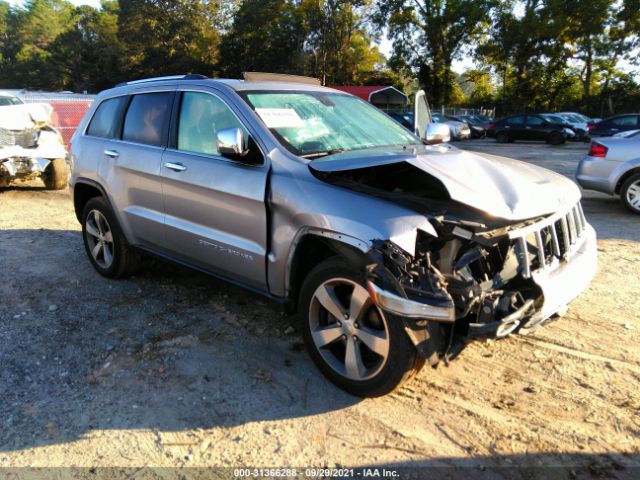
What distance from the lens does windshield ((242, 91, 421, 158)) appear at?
11.5 ft

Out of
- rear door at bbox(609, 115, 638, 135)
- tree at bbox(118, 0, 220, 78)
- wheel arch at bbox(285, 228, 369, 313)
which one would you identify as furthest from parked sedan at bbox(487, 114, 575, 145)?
tree at bbox(118, 0, 220, 78)

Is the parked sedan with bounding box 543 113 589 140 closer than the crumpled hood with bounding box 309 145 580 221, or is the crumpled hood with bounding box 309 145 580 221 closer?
the crumpled hood with bounding box 309 145 580 221

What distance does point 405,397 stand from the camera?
3.08 meters

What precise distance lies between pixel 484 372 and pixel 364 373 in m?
0.88

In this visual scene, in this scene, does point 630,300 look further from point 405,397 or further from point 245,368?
point 245,368

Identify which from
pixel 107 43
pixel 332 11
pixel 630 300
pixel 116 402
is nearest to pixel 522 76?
pixel 332 11

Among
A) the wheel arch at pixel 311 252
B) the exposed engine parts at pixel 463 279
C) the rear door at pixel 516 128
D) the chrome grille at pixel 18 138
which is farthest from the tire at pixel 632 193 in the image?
the rear door at pixel 516 128

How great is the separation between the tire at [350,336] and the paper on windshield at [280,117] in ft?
3.61

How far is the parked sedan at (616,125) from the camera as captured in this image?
61.4ft

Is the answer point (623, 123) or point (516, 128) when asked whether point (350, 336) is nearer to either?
point (623, 123)

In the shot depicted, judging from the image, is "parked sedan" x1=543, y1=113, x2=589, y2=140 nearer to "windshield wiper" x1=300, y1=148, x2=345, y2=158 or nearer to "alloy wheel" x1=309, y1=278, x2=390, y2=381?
"windshield wiper" x1=300, y1=148, x2=345, y2=158

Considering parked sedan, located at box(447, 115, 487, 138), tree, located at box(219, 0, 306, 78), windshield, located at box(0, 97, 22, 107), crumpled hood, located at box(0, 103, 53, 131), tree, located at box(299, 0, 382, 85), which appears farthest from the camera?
tree, located at box(219, 0, 306, 78)

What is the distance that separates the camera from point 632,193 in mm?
7719

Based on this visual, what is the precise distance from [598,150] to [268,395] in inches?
282
